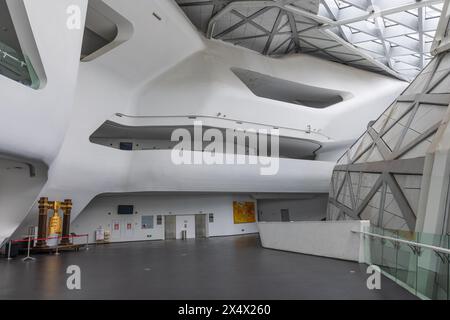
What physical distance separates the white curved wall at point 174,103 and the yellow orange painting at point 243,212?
4265 mm

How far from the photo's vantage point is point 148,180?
68.7 ft

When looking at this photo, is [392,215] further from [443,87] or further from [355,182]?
[443,87]

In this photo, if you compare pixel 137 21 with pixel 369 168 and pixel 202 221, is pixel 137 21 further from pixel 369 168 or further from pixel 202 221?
pixel 202 221

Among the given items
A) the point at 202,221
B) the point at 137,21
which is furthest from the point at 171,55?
the point at 202,221

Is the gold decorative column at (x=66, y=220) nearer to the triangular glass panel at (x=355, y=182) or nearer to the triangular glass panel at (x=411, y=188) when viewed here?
the triangular glass panel at (x=355, y=182)

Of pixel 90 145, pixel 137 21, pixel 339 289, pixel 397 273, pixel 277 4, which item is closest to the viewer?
pixel 339 289

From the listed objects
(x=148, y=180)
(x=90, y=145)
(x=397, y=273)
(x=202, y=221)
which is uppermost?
(x=90, y=145)

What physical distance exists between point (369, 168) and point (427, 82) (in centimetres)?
380

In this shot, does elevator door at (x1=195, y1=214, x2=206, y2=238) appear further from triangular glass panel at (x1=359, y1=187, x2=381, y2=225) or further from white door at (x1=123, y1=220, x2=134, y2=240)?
triangular glass panel at (x1=359, y1=187, x2=381, y2=225)

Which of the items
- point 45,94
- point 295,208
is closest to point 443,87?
point 45,94

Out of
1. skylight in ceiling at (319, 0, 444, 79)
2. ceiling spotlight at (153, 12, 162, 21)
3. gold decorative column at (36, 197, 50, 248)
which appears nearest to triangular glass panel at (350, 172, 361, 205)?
skylight in ceiling at (319, 0, 444, 79)

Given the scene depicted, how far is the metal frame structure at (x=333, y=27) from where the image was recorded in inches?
791

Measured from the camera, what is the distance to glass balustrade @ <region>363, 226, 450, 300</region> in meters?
5.07

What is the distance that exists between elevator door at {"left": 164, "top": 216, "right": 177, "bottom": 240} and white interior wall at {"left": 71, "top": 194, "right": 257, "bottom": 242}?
0.34 m
